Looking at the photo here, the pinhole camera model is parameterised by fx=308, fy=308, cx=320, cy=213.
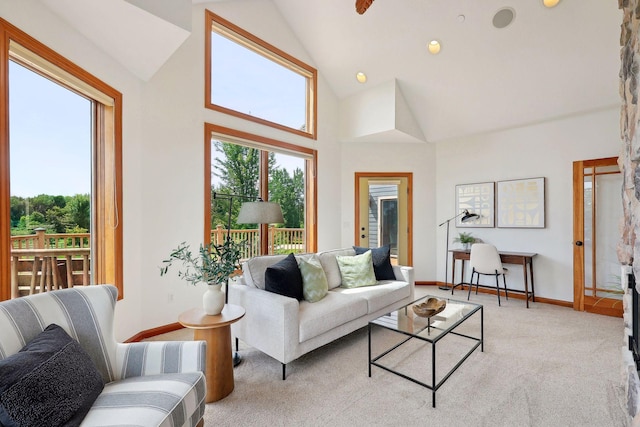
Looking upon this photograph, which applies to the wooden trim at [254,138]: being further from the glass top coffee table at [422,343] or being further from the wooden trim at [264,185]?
the glass top coffee table at [422,343]

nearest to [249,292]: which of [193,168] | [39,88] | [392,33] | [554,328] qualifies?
[193,168]

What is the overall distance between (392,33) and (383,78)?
28.3 inches

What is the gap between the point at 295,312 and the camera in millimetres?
2338

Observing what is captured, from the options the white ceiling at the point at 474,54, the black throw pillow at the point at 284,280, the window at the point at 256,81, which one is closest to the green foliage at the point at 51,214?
the black throw pillow at the point at 284,280

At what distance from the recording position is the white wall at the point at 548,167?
3.89 meters

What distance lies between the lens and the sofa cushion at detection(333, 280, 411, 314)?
3.04 m

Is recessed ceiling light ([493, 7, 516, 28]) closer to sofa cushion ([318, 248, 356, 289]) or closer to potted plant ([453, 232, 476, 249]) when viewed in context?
potted plant ([453, 232, 476, 249])

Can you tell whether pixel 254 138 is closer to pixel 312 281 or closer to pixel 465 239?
pixel 312 281

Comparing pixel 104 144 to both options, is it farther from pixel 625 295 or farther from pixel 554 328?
pixel 554 328

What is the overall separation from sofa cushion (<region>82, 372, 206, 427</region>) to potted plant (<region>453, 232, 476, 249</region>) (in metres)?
4.32

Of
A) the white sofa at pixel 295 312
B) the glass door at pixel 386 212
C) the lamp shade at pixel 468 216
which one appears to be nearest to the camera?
the white sofa at pixel 295 312

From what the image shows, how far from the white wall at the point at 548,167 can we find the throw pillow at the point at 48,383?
5.01 m

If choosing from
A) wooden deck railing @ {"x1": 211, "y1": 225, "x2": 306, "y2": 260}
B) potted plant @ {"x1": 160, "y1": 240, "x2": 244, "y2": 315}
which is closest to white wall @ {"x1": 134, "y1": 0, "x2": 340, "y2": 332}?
wooden deck railing @ {"x1": 211, "y1": 225, "x2": 306, "y2": 260}

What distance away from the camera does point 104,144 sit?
8.75 feet
